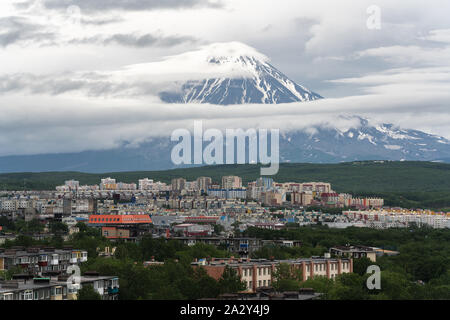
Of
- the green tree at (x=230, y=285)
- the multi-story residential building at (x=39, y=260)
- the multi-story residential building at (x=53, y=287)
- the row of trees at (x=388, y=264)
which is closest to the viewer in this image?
the multi-story residential building at (x=53, y=287)

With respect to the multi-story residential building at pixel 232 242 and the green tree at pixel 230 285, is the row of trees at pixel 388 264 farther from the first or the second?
the multi-story residential building at pixel 232 242

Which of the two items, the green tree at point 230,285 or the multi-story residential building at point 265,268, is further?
the multi-story residential building at point 265,268

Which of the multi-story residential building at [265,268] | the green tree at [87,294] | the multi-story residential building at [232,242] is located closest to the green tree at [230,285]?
the multi-story residential building at [265,268]

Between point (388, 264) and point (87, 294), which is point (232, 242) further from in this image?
point (87, 294)

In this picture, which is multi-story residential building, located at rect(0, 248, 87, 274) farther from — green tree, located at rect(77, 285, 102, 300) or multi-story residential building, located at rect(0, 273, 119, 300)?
green tree, located at rect(77, 285, 102, 300)

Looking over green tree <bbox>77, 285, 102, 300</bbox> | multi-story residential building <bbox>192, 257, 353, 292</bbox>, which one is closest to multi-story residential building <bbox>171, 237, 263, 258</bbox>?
multi-story residential building <bbox>192, 257, 353, 292</bbox>

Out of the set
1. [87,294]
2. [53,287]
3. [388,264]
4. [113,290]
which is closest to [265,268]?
[113,290]
